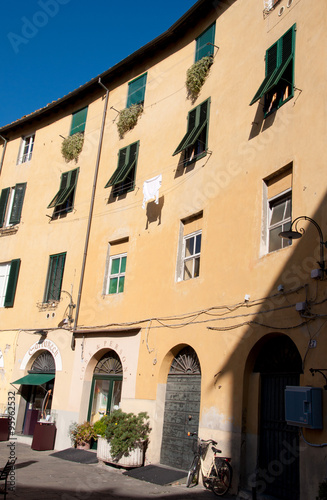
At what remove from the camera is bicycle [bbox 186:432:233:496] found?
9.07 metres

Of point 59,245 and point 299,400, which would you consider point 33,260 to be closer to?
point 59,245

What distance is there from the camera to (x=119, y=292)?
1456 centimetres

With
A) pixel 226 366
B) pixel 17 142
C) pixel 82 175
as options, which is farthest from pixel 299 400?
pixel 17 142

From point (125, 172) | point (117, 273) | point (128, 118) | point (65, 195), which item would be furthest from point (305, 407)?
point (65, 195)

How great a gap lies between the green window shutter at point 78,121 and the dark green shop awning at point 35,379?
9.20 m

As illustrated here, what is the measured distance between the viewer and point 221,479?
29.8 ft

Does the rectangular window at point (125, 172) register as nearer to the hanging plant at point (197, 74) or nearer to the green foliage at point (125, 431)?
the hanging plant at point (197, 74)

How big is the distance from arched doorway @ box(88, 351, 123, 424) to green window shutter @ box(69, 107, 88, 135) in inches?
356

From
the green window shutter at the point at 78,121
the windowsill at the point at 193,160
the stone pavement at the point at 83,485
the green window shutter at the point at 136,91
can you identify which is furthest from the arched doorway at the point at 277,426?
the green window shutter at the point at 78,121

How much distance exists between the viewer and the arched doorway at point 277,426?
8.45 metres

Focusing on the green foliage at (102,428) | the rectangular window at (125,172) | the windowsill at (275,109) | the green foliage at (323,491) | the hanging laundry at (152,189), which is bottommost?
the green foliage at (323,491)

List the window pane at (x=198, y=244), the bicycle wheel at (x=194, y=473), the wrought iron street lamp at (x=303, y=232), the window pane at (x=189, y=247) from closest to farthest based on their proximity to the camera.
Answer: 1. the wrought iron street lamp at (x=303, y=232)
2. the bicycle wheel at (x=194, y=473)
3. the window pane at (x=198, y=244)
4. the window pane at (x=189, y=247)

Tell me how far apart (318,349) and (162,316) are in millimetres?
5205

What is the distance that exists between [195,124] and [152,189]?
2.15 m
